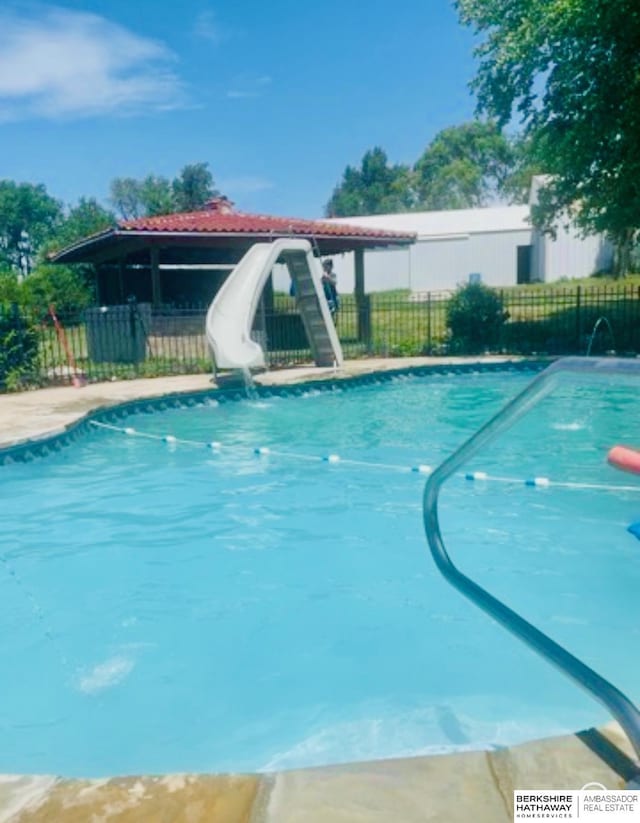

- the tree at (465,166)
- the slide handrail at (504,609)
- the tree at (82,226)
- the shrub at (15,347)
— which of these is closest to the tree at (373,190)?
the tree at (465,166)

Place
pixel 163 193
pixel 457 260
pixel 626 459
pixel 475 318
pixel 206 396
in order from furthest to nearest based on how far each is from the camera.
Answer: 1. pixel 163 193
2. pixel 457 260
3. pixel 475 318
4. pixel 206 396
5. pixel 626 459

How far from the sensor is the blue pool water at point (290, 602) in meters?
4.00

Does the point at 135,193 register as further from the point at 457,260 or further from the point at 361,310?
the point at 361,310

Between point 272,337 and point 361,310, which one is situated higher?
point 361,310

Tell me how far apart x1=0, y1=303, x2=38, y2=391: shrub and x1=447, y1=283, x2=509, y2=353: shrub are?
10705 mm

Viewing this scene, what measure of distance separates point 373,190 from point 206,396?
288 feet

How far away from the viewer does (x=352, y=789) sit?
2.19m

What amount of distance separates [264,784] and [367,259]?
122 feet

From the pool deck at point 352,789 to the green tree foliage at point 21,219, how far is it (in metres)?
60.4

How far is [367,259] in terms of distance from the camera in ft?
125

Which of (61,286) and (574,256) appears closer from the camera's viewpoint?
(61,286)

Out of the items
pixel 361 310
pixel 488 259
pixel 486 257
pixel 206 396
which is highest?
pixel 486 257

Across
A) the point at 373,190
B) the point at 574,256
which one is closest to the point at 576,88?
the point at 574,256

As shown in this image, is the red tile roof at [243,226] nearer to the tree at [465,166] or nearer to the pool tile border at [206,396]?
the pool tile border at [206,396]
